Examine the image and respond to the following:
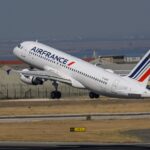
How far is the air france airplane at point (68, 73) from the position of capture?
89.4m

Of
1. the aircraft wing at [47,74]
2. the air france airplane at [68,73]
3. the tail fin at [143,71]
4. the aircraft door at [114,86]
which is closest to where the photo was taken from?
the tail fin at [143,71]

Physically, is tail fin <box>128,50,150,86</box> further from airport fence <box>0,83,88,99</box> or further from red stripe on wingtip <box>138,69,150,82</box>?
airport fence <box>0,83,88,99</box>

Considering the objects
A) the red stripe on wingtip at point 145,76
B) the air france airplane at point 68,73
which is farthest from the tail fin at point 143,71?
the air france airplane at point 68,73

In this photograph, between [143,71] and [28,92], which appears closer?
[143,71]

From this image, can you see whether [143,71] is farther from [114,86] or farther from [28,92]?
[28,92]

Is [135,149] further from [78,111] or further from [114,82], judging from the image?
[114,82]

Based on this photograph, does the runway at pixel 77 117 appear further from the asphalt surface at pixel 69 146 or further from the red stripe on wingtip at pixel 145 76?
the asphalt surface at pixel 69 146

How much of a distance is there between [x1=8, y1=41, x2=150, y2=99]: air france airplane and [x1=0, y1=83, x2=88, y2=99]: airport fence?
5054 millimetres

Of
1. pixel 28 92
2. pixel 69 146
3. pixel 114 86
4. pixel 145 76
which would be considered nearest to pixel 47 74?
pixel 114 86

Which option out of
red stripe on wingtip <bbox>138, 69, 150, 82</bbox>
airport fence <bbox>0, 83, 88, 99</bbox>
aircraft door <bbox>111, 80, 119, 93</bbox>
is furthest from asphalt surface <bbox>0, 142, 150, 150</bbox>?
airport fence <bbox>0, 83, 88, 99</bbox>

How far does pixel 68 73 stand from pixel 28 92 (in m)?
12.8

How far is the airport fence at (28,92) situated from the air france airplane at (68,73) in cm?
505

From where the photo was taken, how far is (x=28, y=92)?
106500mm

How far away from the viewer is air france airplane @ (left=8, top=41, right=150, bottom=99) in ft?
293
